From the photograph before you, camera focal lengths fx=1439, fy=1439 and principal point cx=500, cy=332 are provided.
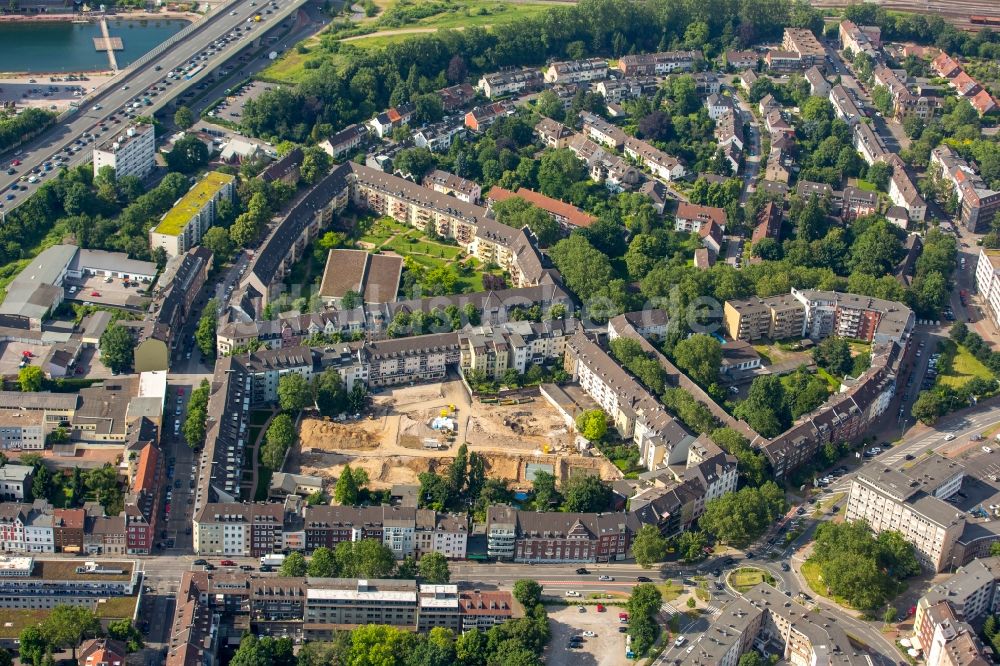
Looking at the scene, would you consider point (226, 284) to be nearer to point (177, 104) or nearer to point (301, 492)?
point (301, 492)

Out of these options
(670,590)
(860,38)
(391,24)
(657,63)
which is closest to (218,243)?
(670,590)

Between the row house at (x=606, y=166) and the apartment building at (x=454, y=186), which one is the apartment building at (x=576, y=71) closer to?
the row house at (x=606, y=166)

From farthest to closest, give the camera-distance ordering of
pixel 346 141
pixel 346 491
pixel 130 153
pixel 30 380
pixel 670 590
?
pixel 346 141 < pixel 130 153 < pixel 30 380 < pixel 346 491 < pixel 670 590

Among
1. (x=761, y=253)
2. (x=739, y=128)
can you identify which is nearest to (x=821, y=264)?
(x=761, y=253)

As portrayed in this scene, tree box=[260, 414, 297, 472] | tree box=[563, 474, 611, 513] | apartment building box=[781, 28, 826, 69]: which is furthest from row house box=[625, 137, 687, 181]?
tree box=[260, 414, 297, 472]

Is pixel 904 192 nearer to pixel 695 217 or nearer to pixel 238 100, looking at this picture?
pixel 695 217

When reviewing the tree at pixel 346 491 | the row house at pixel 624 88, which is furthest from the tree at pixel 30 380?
the row house at pixel 624 88
